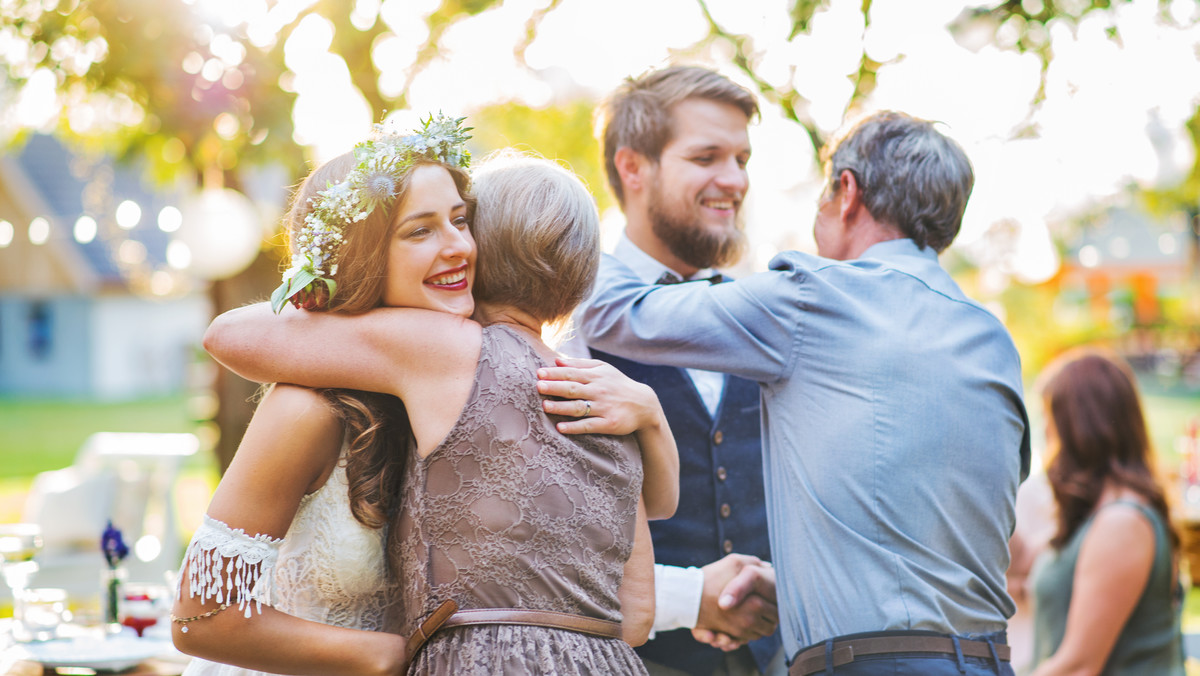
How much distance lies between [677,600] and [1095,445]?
2.14 metres

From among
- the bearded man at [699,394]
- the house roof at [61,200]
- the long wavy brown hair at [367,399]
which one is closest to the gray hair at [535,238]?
the long wavy brown hair at [367,399]

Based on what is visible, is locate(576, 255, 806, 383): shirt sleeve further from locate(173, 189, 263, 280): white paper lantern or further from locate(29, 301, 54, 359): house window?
locate(29, 301, 54, 359): house window

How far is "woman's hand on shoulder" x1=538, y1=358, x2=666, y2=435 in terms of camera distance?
68.6 inches

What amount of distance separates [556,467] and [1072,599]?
8.87 feet

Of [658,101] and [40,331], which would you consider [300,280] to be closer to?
[658,101]

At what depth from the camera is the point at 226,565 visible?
1640 millimetres

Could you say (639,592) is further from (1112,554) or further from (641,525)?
(1112,554)

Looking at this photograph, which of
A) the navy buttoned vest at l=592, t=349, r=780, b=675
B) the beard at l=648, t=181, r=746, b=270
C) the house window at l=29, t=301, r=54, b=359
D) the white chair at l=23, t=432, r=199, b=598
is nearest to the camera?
the navy buttoned vest at l=592, t=349, r=780, b=675

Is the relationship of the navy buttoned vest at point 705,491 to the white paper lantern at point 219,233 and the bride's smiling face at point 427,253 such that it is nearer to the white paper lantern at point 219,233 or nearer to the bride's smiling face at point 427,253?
the bride's smiling face at point 427,253

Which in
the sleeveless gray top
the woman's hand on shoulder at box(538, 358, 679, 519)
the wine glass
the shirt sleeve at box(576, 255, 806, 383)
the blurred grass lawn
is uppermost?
the shirt sleeve at box(576, 255, 806, 383)

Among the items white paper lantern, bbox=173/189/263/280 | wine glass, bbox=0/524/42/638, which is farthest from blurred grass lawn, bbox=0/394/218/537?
wine glass, bbox=0/524/42/638

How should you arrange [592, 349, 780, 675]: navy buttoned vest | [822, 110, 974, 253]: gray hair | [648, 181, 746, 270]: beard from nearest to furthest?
[822, 110, 974, 253]: gray hair → [592, 349, 780, 675]: navy buttoned vest → [648, 181, 746, 270]: beard

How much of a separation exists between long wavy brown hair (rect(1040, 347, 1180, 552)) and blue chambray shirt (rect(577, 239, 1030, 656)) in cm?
172

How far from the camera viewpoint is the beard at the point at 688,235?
278 centimetres
